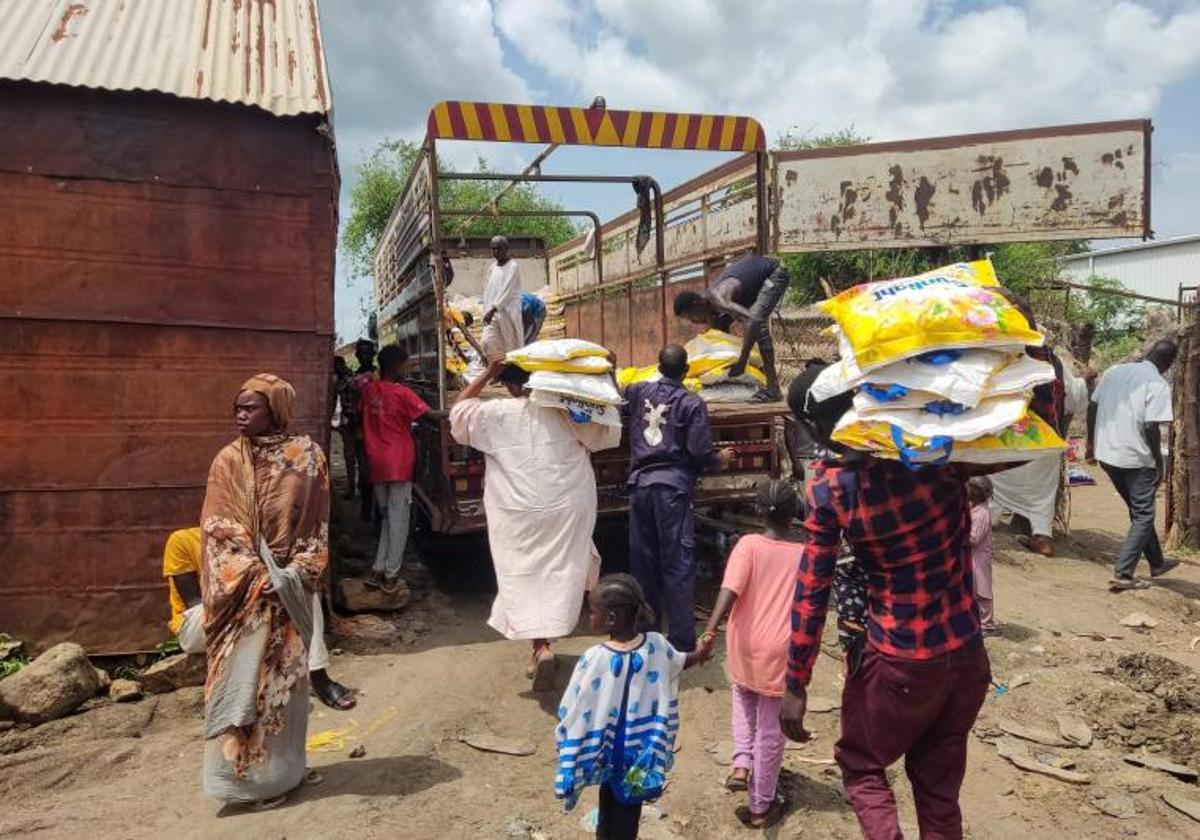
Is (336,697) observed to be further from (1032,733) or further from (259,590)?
(1032,733)

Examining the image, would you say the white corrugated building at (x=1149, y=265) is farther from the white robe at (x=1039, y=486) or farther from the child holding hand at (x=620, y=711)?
the child holding hand at (x=620, y=711)

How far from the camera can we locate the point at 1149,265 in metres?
34.4

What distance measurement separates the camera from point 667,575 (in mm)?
4324

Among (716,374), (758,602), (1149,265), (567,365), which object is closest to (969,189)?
(716,374)

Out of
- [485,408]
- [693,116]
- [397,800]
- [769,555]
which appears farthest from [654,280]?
[397,800]

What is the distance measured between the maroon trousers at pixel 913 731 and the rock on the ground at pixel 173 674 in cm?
362

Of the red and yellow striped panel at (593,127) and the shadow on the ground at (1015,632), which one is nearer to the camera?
the red and yellow striped panel at (593,127)

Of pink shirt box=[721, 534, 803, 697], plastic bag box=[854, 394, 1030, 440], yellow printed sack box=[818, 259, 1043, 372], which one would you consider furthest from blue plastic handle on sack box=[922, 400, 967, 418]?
pink shirt box=[721, 534, 803, 697]

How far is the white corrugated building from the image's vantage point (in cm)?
3303

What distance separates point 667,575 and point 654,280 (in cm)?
362

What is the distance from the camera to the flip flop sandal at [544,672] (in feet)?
13.4

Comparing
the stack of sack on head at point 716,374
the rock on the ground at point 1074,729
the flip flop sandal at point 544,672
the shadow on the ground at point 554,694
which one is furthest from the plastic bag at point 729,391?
the rock on the ground at point 1074,729

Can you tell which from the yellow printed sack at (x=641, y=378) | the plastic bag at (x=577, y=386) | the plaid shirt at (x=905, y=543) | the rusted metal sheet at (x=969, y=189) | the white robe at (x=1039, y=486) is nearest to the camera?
the plaid shirt at (x=905, y=543)

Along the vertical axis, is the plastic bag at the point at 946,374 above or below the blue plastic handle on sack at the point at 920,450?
above
